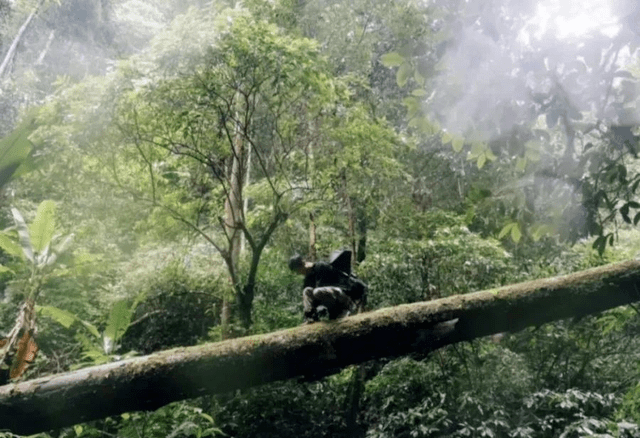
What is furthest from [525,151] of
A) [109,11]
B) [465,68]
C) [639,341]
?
[109,11]

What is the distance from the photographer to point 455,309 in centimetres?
312

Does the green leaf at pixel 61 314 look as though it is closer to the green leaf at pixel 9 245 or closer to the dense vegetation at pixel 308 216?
the dense vegetation at pixel 308 216

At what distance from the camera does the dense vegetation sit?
9.90ft

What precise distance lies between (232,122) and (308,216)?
193 centimetres

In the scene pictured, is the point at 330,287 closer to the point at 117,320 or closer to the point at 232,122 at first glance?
the point at 117,320

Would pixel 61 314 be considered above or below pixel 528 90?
below

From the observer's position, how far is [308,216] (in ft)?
23.7

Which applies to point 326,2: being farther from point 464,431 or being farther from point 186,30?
point 464,431

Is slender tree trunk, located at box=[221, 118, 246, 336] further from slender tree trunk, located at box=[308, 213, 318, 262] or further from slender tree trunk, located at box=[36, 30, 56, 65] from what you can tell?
slender tree trunk, located at box=[36, 30, 56, 65]

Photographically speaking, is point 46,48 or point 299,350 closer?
point 299,350

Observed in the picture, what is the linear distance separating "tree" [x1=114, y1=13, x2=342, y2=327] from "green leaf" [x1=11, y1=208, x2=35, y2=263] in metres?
1.94

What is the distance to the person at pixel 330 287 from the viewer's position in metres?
3.34

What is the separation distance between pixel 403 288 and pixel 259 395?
204cm

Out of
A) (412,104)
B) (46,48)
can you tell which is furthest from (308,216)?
(46,48)
